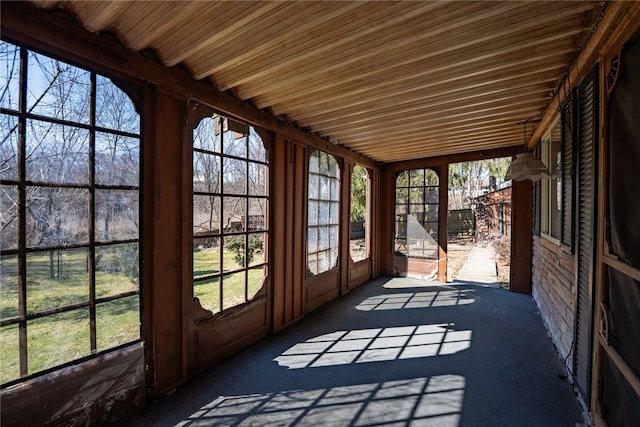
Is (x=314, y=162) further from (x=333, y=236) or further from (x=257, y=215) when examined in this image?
(x=257, y=215)

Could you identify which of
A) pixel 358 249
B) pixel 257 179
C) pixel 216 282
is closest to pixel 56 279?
pixel 216 282

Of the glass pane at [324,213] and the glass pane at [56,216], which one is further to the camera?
the glass pane at [324,213]

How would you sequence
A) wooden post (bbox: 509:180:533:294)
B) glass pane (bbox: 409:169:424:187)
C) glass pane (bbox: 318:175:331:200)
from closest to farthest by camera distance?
glass pane (bbox: 318:175:331:200) < wooden post (bbox: 509:180:533:294) < glass pane (bbox: 409:169:424:187)

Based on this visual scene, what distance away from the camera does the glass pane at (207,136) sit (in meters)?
2.63

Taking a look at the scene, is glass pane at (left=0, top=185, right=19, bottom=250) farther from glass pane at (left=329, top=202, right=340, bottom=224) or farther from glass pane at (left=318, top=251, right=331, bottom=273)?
glass pane at (left=329, top=202, right=340, bottom=224)

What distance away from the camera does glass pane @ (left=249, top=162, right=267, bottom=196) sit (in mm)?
3230

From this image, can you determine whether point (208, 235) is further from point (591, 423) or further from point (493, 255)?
point (493, 255)

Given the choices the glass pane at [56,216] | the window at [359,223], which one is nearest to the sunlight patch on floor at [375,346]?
the glass pane at [56,216]

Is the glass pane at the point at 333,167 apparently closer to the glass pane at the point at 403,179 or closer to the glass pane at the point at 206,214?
the glass pane at the point at 403,179

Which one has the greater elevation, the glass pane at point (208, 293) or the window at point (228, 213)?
the window at point (228, 213)

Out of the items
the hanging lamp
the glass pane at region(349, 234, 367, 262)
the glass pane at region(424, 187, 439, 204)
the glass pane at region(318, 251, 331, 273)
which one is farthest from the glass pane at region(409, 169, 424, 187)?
the hanging lamp

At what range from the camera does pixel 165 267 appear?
7.63 feet

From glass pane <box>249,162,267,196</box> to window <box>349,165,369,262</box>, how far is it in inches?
94.2

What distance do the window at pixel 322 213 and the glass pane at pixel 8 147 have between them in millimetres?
2963
